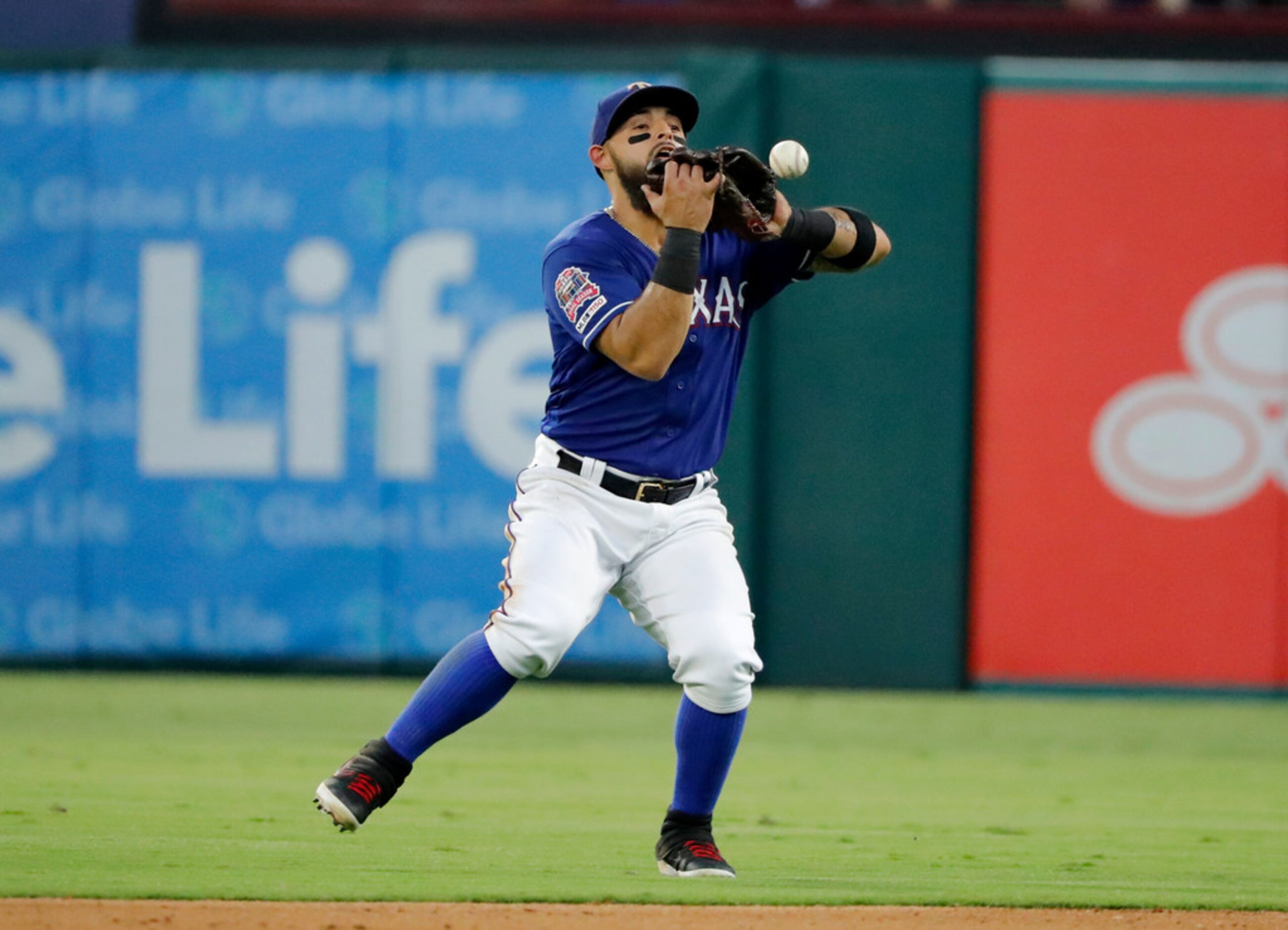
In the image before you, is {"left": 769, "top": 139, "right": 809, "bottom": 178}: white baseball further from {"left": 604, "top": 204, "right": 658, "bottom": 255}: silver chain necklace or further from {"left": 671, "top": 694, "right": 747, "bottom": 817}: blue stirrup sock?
{"left": 671, "top": 694, "right": 747, "bottom": 817}: blue stirrup sock

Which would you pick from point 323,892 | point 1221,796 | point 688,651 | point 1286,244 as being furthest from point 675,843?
point 1286,244

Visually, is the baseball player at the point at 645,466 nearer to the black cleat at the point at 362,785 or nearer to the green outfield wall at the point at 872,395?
the black cleat at the point at 362,785

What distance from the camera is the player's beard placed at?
4.36 m

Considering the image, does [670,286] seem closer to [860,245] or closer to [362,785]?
[860,245]

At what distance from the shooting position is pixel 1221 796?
6070 millimetres

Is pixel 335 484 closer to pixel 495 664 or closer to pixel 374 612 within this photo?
pixel 374 612

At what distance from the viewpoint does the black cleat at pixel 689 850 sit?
4.28 metres

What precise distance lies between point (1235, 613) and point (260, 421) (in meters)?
4.71

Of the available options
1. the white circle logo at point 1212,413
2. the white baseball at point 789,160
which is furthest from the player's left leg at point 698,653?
the white circle logo at point 1212,413

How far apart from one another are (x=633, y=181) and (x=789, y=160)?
1.20ft

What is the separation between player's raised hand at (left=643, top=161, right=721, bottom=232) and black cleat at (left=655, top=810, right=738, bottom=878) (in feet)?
4.52

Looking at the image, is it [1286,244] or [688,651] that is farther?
[1286,244]

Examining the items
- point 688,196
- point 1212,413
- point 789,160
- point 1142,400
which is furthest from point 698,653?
point 1212,413

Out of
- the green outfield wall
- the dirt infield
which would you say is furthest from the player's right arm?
the green outfield wall
